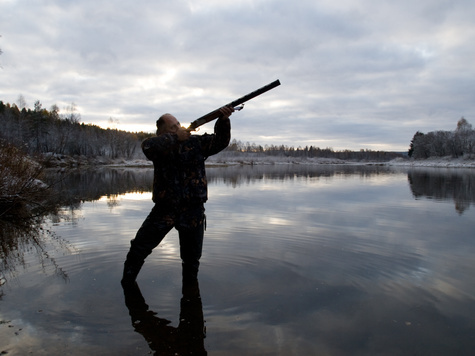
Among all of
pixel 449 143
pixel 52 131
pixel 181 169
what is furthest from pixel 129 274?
pixel 449 143

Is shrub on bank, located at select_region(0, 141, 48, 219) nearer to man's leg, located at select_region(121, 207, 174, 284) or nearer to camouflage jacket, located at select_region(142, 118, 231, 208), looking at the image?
man's leg, located at select_region(121, 207, 174, 284)

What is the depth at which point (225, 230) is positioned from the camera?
27.9ft

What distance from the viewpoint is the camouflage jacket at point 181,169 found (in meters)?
4.39

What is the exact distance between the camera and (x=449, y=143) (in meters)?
105

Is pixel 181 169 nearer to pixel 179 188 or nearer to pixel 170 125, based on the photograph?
pixel 179 188

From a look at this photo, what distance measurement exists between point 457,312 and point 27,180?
11.9 metres

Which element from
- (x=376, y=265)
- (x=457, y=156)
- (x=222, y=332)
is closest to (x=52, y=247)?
(x=222, y=332)

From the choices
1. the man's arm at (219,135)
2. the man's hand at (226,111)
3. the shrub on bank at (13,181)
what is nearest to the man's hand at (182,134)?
the man's arm at (219,135)

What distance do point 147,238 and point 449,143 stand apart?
4782 inches

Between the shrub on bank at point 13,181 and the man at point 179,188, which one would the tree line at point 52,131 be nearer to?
the shrub on bank at point 13,181

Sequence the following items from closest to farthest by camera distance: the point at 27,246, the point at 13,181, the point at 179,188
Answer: the point at 179,188
the point at 27,246
the point at 13,181

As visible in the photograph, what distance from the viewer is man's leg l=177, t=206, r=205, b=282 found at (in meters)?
4.43

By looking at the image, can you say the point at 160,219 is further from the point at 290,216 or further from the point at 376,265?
the point at 290,216

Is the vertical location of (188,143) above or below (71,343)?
above
